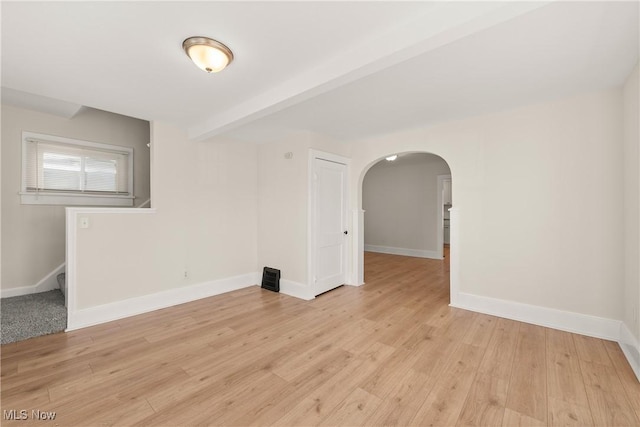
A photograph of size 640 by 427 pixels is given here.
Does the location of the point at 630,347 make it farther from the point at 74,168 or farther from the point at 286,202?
the point at 74,168

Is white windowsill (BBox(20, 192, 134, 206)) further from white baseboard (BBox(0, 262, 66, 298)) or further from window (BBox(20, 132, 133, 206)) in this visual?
white baseboard (BBox(0, 262, 66, 298))

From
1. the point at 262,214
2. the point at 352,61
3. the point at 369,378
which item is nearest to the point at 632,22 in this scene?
the point at 352,61

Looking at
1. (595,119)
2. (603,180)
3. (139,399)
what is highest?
(595,119)

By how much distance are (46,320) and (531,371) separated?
447 centimetres

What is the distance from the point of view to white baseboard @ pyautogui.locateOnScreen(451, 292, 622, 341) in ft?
8.38

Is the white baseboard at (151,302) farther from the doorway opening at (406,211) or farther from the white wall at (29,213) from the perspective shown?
the doorway opening at (406,211)

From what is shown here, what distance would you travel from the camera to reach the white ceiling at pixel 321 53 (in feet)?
5.10

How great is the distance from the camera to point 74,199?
382 cm

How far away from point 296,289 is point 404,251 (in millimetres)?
4380

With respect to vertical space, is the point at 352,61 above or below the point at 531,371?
above

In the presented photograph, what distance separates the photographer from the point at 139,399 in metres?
1.76

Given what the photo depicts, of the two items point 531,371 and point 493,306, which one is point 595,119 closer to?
point 493,306

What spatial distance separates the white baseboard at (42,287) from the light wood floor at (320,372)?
5.07 feet

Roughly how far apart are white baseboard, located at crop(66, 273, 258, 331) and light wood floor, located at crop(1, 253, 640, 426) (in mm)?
159
